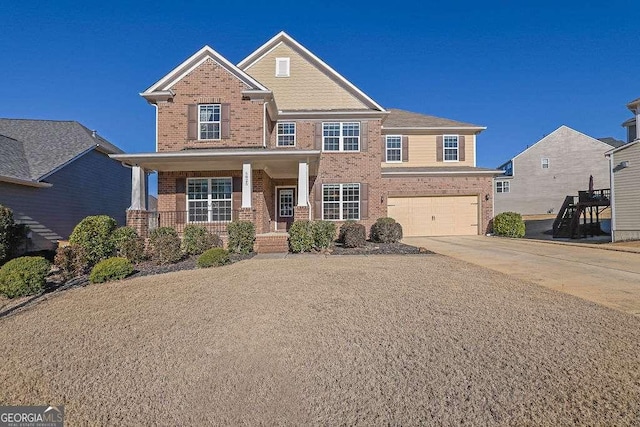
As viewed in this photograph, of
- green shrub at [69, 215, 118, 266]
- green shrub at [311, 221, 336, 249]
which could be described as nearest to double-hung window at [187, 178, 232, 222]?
green shrub at [69, 215, 118, 266]

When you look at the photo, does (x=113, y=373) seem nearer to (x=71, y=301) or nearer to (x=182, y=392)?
(x=182, y=392)

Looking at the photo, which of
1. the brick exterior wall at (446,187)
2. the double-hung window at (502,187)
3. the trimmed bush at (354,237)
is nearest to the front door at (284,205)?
the trimmed bush at (354,237)

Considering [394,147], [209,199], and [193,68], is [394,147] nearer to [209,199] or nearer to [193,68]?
[209,199]

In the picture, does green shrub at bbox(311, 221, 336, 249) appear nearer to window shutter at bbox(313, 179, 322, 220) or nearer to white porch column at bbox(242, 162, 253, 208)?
white porch column at bbox(242, 162, 253, 208)

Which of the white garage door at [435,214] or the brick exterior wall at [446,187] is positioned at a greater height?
the brick exterior wall at [446,187]

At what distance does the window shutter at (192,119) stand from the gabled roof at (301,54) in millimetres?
4338

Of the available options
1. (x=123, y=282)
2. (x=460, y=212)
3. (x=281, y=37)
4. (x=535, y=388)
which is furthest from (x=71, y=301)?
(x=460, y=212)

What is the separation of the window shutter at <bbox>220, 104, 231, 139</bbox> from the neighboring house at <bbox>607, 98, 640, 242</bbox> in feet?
54.4

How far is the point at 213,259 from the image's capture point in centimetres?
793

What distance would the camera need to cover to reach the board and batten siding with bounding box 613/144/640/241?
1316cm

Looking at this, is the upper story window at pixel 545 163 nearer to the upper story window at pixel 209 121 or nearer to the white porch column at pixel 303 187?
the white porch column at pixel 303 187

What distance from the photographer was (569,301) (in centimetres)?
489

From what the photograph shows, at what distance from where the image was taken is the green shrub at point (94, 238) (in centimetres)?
822

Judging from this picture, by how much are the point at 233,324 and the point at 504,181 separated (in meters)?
32.3
